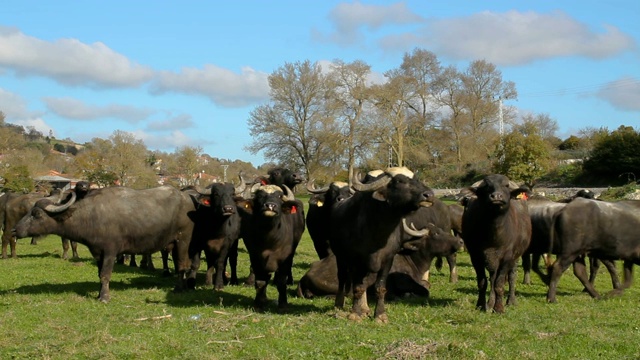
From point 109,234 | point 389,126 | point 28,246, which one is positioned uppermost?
point 389,126

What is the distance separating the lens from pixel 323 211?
15445 mm

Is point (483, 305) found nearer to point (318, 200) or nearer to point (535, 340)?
point (535, 340)

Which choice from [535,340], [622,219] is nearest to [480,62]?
[622,219]

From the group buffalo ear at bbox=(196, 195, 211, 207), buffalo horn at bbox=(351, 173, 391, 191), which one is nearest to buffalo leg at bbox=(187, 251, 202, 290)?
buffalo ear at bbox=(196, 195, 211, 207)

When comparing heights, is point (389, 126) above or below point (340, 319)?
above

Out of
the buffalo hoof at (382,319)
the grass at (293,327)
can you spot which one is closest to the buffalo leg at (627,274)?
the grass at (293,327)

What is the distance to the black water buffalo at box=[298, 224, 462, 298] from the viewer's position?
12.6m

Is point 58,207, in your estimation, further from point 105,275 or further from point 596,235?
point 596,235

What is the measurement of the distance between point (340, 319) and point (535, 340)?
9.45 feet

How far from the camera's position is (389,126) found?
206 ft

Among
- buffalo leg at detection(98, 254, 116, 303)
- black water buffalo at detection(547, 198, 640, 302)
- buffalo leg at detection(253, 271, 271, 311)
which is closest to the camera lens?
buffalo leg at detection(253, 271, 271, 311)

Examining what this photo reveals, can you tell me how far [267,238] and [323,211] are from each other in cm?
438

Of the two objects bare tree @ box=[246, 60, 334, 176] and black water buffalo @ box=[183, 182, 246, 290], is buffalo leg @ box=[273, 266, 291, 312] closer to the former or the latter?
black water buffalo @ box=[183, 182, 246, 290]

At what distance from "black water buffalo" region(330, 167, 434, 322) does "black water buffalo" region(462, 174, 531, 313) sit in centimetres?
155
